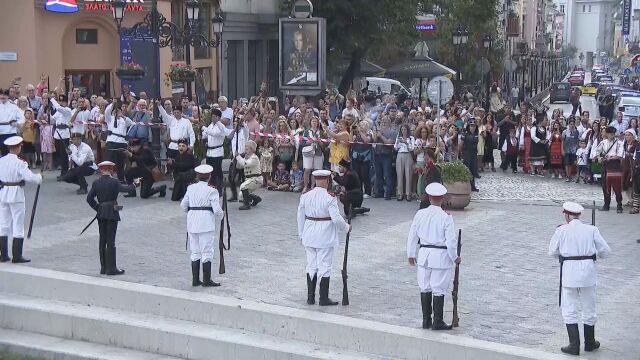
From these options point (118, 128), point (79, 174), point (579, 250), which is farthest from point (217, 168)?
point (579, 250)

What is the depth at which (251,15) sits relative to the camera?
134 feet

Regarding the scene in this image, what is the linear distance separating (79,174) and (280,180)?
168 inches

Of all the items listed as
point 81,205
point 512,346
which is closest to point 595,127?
point 81,205

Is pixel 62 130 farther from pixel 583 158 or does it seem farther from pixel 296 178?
pixel 583 158

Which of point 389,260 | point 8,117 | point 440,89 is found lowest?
point 389,260

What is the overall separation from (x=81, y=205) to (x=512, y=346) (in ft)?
35.2

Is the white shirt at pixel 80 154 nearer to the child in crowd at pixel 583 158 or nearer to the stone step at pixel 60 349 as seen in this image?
the stone step at pixel 60 349

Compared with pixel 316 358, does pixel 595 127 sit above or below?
above

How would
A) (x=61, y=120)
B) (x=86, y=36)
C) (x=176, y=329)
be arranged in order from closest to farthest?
(x=176, y=329)
(x=61, y=120)
(x=86, y=36)

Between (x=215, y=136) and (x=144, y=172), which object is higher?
(x=215, y=136)

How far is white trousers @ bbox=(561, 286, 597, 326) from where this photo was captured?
1174cm

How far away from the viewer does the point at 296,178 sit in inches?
890

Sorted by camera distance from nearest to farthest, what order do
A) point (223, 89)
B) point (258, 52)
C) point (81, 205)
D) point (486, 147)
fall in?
1. point (81, 205)
2. point (486, 147)
3. point (223, 89)
4. point (258, 52)

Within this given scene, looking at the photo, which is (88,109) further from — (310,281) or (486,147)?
(310,281)
